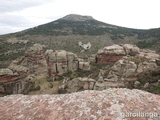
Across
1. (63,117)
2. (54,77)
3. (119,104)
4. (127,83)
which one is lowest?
(54,77)

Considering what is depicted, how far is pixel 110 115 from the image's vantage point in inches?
246

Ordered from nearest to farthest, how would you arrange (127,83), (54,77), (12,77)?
(127,83)
(12,77)
(54,77)

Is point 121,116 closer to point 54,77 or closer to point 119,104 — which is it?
point 119,104

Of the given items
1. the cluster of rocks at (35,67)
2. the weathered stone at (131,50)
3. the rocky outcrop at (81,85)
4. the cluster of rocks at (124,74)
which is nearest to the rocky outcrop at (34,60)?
the cluster of rocks at (35,67)

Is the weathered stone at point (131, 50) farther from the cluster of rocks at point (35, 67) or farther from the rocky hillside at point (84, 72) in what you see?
the cluster of rocks at point (35, 67)

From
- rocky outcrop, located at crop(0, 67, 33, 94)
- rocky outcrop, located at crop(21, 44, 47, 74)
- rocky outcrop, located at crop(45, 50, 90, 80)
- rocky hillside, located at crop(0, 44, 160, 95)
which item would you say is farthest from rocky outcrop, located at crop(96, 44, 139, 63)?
rocky outcrop, located at crop(0, 67, 33, 94)

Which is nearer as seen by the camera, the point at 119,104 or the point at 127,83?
the point at 119,104

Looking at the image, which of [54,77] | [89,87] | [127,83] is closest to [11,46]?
[54,77]

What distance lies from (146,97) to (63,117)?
4.15 meters

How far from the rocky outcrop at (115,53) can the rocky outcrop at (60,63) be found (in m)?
4.20

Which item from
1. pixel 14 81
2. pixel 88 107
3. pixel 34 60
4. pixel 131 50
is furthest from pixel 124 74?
pixel 34 60

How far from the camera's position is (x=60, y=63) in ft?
115

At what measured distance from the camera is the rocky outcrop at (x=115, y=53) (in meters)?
32.5

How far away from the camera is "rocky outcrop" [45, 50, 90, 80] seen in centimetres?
3481
